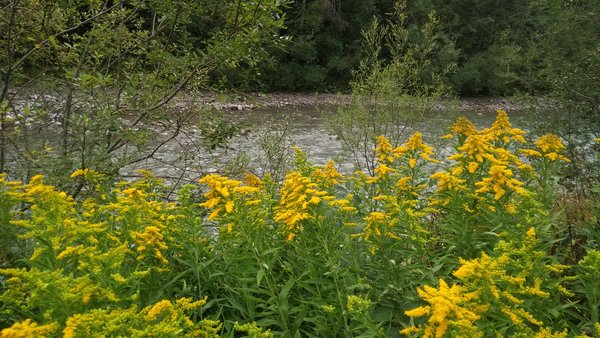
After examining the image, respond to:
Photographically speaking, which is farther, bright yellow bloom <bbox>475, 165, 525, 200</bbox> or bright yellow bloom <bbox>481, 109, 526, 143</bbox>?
bright yellow bloom <bbox>481, 109, 526, 143</bbox>

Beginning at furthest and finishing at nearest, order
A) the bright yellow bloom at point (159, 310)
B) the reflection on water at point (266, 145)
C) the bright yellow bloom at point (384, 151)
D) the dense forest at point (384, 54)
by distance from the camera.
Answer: the dense forest at point (384, 54) → the reflection on water at point (266, 145) → the bright yellow bloom at point (384, 151) → the bright yellow bloom at point (159, 310)

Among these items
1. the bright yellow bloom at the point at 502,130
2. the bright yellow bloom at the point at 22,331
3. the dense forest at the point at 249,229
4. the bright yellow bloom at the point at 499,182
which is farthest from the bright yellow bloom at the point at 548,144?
the bright yellow bloom at the point at 22,331

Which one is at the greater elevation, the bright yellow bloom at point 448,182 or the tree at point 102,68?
the tree at point 102,68

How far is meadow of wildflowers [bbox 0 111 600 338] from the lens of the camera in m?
1.64

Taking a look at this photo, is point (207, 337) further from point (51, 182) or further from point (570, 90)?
point (570, 90)

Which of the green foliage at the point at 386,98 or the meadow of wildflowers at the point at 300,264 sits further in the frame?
the green foliage at the point at 386,98

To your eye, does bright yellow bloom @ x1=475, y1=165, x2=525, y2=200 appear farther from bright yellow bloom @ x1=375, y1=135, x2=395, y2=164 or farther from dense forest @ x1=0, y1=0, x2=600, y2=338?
bright yellow bloom @ x1=375, y1=135, x2=395, y2=164

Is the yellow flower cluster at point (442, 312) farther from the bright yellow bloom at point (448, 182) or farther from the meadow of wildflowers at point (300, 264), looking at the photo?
the bright yellow bloom at point (448, 182)

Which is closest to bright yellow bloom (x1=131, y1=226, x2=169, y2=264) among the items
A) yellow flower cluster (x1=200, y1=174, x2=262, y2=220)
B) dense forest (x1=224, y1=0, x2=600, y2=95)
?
yellow flower cluster (x1=200, y1=174, x2=262, y2=220)

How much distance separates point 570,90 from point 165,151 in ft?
22.5

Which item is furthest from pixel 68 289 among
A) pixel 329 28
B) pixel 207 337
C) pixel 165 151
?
pixel 329 28

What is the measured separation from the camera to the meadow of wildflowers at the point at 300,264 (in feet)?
5.39

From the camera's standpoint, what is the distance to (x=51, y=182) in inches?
121

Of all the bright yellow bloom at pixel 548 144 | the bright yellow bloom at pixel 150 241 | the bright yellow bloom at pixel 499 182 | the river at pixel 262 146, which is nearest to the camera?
the bright yellow bloom at pixel 150 241
